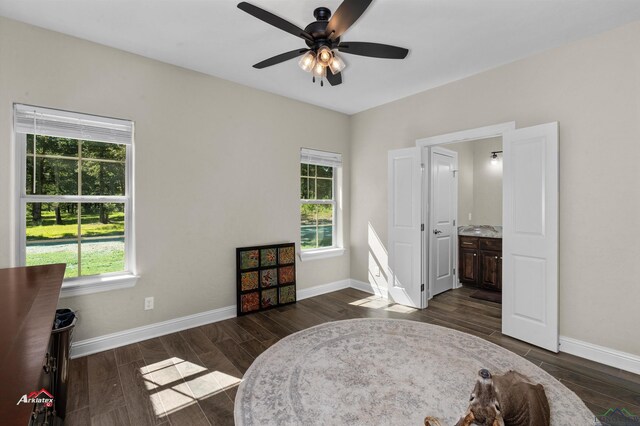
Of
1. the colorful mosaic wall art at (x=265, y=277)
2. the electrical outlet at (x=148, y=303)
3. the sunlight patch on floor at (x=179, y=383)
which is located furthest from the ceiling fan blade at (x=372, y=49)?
the electrical outlet at (x=148, y=303)

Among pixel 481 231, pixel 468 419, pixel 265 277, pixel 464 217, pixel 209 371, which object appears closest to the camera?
pixel 468 419

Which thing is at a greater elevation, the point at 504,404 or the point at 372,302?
the point at 504,404

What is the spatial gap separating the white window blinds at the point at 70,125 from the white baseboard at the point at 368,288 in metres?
3.69

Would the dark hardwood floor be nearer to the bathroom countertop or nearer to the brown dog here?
the brown dog

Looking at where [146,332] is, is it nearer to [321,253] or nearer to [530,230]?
[321,253]

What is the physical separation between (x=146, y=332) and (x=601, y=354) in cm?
430

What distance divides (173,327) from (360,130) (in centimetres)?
381

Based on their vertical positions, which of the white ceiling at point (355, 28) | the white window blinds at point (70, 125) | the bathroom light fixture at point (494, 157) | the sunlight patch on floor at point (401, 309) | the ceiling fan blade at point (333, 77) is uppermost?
the white ceiling at point (355, 28)

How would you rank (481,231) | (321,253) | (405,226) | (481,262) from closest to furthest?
(405,226), (321,253), (481,262), (481,231)

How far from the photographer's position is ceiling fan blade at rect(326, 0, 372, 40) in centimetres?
164

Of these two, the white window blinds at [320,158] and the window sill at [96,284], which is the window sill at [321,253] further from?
the window sill at [96,284]

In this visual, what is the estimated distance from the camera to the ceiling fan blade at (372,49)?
2086 millimetres

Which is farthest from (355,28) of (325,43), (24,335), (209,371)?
(209,371)

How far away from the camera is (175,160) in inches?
126
